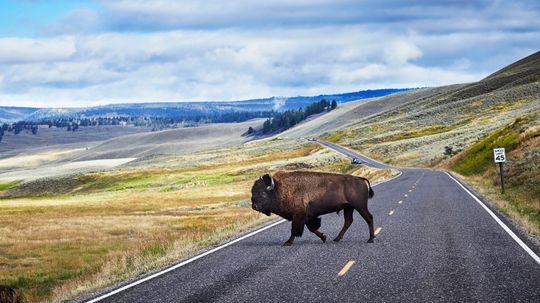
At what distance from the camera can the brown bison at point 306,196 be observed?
55.4 ft

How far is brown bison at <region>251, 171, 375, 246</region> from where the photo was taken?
55.4 feet

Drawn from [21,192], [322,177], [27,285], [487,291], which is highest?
[322,177]

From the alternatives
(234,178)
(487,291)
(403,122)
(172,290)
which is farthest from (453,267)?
(403,122)

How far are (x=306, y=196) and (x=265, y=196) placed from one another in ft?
3.42

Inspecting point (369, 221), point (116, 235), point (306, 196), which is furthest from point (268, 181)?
point (116, 235)

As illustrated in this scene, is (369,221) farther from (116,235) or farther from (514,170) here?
(514,170)

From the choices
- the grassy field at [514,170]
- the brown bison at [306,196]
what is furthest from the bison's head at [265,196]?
the grassy field at [514,170]

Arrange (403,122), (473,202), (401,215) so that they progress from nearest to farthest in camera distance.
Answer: (401,215), (473,202), (403,122)

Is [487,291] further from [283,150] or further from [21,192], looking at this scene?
[283,150]

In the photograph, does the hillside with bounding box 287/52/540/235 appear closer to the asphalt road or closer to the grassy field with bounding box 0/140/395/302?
the asphalt road

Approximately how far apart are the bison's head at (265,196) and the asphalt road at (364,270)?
1.03 m

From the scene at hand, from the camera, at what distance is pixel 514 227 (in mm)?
20219

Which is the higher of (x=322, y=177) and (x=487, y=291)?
(x=322, y=177)

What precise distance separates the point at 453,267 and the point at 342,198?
4384mm
